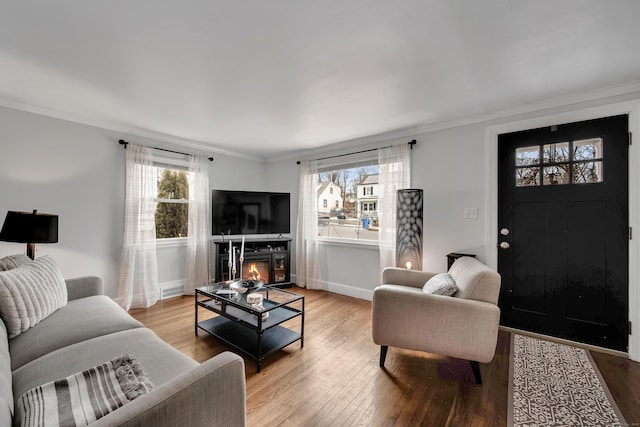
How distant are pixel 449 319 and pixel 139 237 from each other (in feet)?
11.7

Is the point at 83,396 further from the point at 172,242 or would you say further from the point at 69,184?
the point at 172,242

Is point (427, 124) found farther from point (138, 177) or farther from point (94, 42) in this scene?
point (138, 177)

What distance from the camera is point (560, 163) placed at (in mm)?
2533

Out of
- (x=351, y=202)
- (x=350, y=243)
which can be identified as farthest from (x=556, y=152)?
(x=350, y=243)

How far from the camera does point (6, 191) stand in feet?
8.54

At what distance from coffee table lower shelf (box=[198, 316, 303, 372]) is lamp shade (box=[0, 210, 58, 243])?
1.51 m

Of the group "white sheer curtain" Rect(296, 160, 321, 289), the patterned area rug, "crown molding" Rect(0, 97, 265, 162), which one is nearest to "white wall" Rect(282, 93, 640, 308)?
the patterned area rug

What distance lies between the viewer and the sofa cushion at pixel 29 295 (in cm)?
150

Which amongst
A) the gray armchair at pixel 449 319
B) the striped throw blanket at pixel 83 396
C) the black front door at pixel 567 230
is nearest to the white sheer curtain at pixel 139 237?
the striped throw blanket at pixel 83 396

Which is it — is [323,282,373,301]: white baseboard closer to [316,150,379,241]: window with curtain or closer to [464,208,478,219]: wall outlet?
[316,150,379,241]: window with curtain

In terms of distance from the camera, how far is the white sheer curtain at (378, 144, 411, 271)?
3.37m

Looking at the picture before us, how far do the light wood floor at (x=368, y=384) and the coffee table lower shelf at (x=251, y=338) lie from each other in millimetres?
92

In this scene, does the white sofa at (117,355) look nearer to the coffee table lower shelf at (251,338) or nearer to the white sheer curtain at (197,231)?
the coffee table lower shelf at (251,338)

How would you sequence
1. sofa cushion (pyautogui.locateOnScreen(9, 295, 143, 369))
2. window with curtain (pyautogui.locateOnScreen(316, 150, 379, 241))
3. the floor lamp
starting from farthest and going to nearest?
window with curtain (pyautogui.locateOnScreen(316, 150, 379, 241)) < the floor lamp < sofa cushion (pyautogui.locateOnScreen(9, 295, 143, 369))
